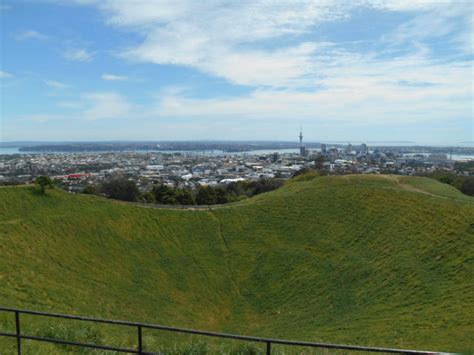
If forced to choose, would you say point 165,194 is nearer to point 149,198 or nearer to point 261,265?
point 149,198

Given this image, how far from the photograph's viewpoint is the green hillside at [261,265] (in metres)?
13.3

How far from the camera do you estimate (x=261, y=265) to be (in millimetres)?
21062

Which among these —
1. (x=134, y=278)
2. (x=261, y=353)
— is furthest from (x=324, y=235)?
(x=261, y=353)

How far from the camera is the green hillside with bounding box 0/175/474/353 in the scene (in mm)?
13320

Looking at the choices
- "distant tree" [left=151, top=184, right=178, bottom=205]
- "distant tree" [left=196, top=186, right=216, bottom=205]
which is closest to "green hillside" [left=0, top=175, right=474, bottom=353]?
"distant tree" [left=151, top=184, right=178, bottom=205]

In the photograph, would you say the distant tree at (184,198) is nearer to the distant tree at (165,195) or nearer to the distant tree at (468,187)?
the distant tree at (165,195)

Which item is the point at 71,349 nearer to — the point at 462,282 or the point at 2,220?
the point at 462,282

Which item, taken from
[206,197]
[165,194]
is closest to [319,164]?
[206,197]

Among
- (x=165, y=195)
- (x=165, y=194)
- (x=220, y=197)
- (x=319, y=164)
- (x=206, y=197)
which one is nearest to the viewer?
(x=165, y=195)

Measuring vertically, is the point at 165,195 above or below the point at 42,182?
below

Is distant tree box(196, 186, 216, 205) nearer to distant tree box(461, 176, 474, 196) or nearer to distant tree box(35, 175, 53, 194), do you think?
distant tree box(35, 175, 53, 194)

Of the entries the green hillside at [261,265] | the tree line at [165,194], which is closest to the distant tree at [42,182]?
the green hillside at [261,265]

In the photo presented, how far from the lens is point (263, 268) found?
67.9 feet

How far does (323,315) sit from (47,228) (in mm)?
15052
